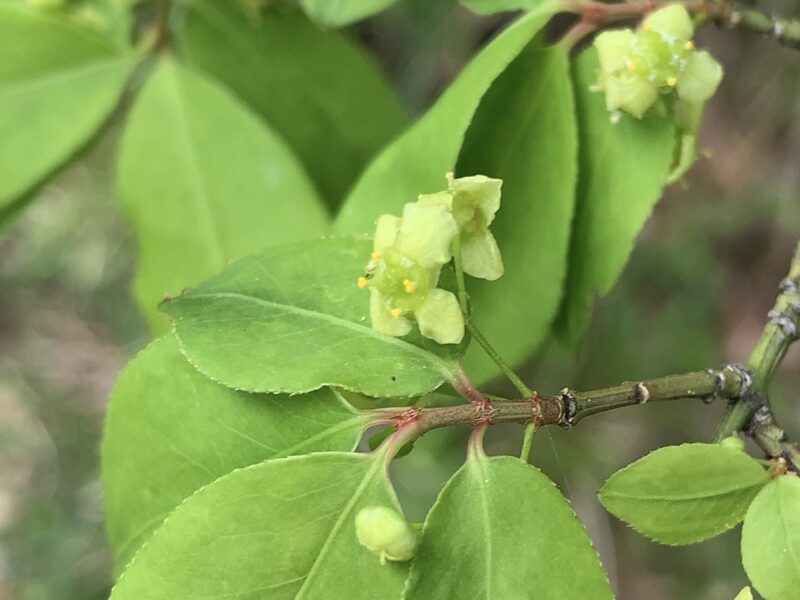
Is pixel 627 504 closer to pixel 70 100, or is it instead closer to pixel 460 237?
pixel 460 237

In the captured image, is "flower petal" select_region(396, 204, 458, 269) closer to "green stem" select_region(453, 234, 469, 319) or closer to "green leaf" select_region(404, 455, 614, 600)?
"green stem" select_region(453, 234, 469, 319)

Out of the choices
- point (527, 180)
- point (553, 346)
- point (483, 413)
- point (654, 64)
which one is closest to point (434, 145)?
point (527, 180)

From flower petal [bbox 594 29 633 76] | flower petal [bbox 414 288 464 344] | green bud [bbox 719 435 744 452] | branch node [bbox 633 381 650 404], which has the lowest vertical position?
green bud [bbox 719 435 744 452]

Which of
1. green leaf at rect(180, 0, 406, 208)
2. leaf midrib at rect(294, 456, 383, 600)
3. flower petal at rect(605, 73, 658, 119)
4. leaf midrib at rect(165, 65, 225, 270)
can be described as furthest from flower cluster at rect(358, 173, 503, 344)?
green leaf at rect(180, 0, 406, 208)

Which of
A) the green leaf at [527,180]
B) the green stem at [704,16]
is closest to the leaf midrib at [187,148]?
the green leaf at [527,180]

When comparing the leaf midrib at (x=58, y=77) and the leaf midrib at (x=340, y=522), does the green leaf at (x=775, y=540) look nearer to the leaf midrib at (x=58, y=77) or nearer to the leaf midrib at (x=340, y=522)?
the leaf midrib at (x=340, y=522)

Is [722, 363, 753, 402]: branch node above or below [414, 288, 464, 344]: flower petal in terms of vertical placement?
below

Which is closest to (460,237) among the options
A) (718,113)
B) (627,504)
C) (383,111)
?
(627,504)
